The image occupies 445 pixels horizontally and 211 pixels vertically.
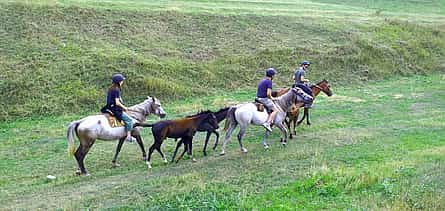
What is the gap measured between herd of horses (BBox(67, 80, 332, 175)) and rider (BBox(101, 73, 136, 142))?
0.65 feet

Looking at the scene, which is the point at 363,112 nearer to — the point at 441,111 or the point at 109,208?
the point at 441,111

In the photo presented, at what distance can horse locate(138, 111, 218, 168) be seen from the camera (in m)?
14.5

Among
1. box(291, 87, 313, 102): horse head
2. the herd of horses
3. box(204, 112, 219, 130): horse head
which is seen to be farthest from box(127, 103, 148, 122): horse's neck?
box(291, 87, 313, 102): horse head

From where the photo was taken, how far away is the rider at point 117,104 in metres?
14.4

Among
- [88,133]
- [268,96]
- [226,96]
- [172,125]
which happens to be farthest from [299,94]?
[226,96]

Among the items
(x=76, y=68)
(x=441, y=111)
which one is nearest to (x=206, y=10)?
(x=76, y=68)

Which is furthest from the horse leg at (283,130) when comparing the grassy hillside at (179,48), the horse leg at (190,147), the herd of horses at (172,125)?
the grassy hillside at (179,48)

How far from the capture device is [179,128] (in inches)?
577

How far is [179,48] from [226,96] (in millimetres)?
5462

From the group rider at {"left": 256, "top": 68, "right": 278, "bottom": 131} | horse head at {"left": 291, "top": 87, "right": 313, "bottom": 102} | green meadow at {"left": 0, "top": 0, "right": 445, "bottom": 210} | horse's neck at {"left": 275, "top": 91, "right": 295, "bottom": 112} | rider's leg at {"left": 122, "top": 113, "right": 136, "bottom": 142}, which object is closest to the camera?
green meadow at {"left": 0, "top": 0, "right": 445, "bottom": 210}

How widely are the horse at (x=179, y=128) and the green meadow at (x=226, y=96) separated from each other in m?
0.55

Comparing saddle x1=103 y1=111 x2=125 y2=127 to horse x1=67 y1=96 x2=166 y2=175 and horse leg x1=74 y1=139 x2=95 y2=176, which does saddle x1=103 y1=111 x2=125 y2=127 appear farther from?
horse leg x1=74 y1=139 x2=95 y2=176

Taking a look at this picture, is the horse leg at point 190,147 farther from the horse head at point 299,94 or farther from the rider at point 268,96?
the horse head at point 299,94

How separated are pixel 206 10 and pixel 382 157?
73.0 ft
